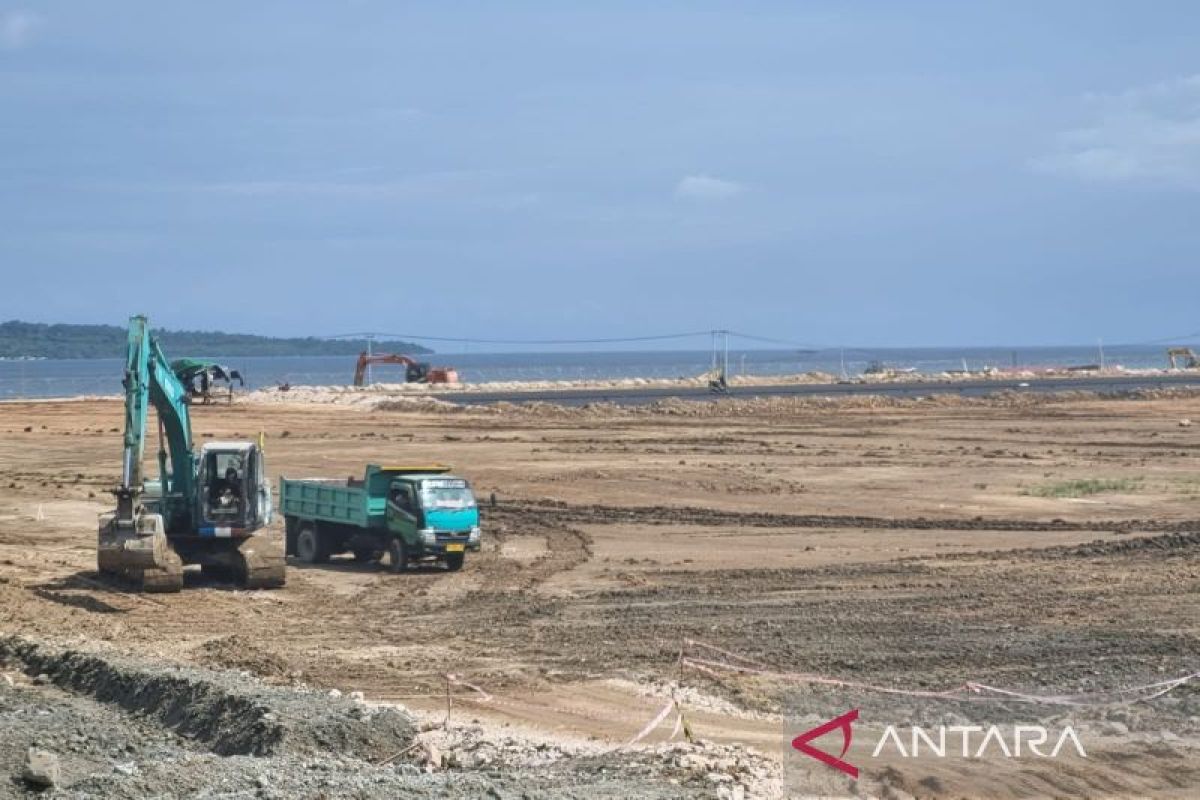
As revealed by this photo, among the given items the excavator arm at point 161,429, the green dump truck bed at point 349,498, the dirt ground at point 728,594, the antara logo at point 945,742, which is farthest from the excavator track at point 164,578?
the antara logo at point 945,742

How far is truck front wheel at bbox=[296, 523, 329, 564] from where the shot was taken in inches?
1289

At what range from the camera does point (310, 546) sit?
108 ft

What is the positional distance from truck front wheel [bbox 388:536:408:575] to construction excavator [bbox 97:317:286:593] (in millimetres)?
2559

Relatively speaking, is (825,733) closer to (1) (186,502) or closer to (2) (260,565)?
(2) (260,565)

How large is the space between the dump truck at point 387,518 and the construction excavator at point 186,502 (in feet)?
8.27

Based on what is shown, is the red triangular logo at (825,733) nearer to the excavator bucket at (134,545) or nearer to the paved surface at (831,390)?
the excavator bucket at (134,545)

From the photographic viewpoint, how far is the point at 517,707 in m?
18.9

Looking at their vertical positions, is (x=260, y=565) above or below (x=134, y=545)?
below

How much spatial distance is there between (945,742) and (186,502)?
15908 mm

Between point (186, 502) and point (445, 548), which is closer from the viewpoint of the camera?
point (186, 502)

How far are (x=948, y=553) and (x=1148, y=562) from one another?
159 inches

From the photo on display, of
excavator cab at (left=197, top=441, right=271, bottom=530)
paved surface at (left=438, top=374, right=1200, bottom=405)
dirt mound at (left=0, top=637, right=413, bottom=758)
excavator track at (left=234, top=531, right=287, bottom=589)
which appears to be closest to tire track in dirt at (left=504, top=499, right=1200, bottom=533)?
excavator track at (left=234, top=531, right=287, bottom=589)

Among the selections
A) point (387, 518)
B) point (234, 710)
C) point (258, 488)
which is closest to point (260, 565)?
point (258, 488)

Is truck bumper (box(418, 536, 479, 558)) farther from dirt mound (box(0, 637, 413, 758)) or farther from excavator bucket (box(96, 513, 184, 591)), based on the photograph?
dirt mound (box(0, 637, 413, 758))
